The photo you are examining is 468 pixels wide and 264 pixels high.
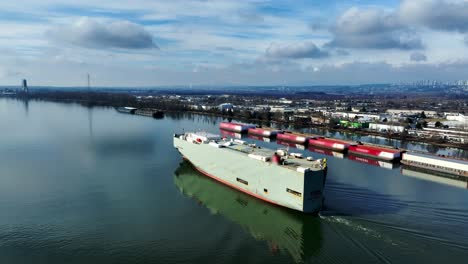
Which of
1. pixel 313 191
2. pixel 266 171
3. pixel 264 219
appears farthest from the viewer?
pixel 266 171

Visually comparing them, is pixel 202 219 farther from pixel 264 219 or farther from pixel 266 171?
pixel 266 171

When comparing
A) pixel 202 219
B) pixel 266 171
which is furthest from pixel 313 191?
pixel 202 219

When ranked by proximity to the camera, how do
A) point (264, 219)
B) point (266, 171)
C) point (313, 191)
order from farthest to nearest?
point (266, 171)
point (264, 219)
point (313, 191)

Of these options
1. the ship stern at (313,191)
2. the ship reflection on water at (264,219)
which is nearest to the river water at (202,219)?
the ship reflection on water at (264,219)

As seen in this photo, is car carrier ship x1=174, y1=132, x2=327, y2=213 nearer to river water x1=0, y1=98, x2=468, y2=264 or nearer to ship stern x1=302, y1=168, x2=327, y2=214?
ship stern x1=302, y1=168, x2=327, y2=214

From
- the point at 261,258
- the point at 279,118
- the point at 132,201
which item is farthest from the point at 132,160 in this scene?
the point at 279,118

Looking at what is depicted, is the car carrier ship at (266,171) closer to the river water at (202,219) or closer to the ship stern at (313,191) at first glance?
the ship stern at (313,191)

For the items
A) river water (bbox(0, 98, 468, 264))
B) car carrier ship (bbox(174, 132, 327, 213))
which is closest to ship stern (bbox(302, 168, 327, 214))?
car carrier ship (bbox(174, 132, 327, 213))

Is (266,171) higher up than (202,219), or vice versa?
(266,171)
